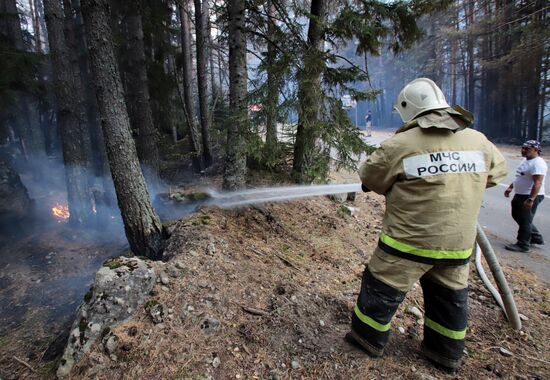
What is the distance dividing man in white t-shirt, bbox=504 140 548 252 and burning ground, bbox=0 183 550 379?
128 cm

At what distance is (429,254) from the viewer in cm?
247

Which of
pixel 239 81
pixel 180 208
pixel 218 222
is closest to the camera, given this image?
pixel 218 222

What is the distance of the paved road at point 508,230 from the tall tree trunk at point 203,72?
203 inches

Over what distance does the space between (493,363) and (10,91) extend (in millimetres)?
10166

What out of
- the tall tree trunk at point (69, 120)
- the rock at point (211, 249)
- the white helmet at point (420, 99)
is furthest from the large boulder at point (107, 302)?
the tall tree trunk at point (69, 120)

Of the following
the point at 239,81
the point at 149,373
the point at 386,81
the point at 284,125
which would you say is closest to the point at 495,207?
the point at 284,125

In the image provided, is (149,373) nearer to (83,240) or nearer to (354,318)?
(354,318)

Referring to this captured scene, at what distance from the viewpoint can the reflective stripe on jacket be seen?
7.97 ft

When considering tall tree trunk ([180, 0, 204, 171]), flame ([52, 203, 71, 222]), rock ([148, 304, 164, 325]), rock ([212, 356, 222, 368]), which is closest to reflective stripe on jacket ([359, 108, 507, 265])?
rock ([212, 356, 222, 368])

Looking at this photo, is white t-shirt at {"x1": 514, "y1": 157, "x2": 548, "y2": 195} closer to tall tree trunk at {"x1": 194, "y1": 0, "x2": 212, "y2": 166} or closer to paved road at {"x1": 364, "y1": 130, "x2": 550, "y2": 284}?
paved road at {"x1": 364, "y1": 130, "x2": 550, "y2": 284}

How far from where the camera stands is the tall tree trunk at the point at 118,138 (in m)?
4.26

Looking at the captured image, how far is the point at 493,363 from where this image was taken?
115 inches

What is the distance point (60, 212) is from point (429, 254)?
9.78 meters

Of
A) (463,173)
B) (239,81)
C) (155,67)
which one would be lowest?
(463,173)
